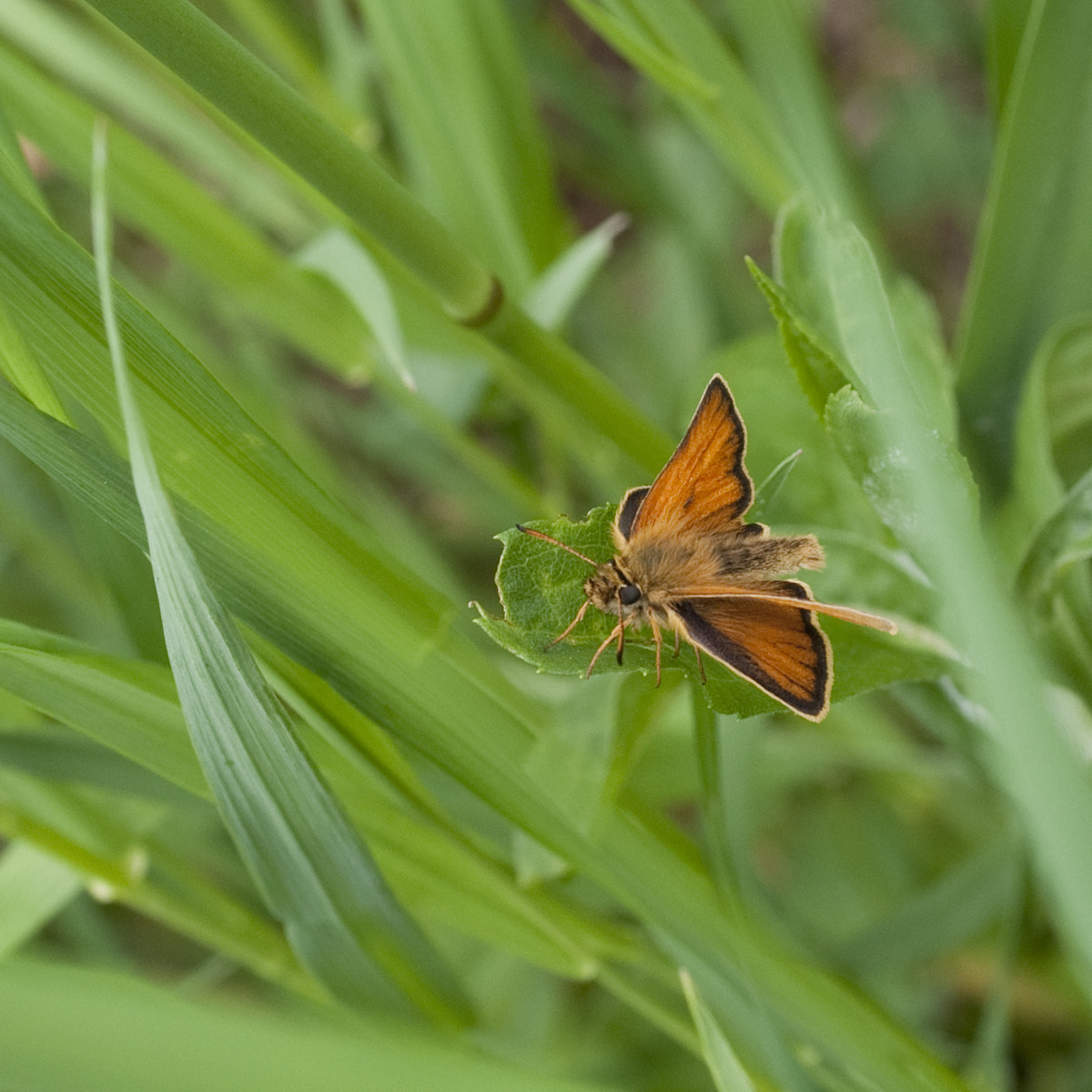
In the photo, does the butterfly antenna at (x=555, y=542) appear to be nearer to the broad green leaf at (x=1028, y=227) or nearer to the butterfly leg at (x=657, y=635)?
the butterfly leg at (x=657, y=635)

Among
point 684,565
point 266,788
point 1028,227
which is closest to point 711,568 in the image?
point 684,565

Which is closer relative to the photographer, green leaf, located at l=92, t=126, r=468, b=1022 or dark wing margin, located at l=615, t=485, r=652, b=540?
green leaf, located at l=92, t=126, r=468, b=1022

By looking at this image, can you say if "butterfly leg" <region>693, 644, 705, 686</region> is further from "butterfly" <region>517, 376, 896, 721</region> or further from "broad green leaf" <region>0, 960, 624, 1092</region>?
"broad green leaf" <region>0, 960, 624, 1092</region>

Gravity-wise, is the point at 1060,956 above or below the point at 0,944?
below

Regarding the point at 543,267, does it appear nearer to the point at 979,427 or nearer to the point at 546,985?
the point at 979,427

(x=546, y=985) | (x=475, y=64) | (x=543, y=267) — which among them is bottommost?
(x=546, y=985)

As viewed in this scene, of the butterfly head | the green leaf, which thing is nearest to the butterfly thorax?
the butterfly head

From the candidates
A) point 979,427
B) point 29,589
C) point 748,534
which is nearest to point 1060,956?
point 979,427

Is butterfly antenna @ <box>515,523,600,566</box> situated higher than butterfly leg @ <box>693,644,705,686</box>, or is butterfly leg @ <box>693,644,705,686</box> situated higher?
butterfly antenna @ <box>515,523,600,566</box>

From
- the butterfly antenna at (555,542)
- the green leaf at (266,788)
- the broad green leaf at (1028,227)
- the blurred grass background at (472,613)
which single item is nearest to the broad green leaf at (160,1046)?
the blurred grass background at (472,613)
